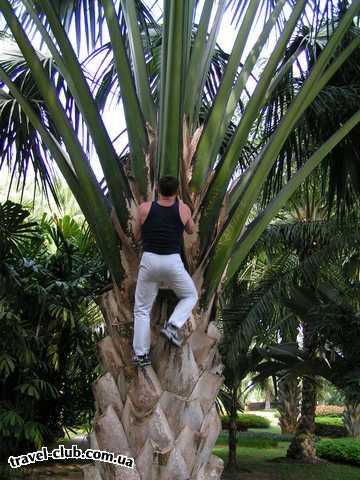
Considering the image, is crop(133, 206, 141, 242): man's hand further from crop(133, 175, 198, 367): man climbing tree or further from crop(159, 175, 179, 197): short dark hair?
crop(159, 175, 179, 197): short dark hair

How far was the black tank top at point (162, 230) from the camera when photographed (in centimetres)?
353

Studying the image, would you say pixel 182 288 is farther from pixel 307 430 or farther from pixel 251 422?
pixel 251 422

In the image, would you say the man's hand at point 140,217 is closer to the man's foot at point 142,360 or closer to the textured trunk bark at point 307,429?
the man's foot at point 142,360

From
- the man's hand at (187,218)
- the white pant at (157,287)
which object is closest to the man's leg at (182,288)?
the white pant at (157,287)

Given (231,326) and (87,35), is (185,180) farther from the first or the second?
(231,326)

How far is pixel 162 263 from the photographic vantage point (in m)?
3.46

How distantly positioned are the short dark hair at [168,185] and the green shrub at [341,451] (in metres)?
12.7

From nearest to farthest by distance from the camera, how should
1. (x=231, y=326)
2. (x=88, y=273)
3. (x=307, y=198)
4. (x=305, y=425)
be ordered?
(x=88, y=273) < (x=231, y=326) < (x=305, y=425) < (x=307, y=198)

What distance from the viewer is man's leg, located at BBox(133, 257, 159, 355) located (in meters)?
3.37

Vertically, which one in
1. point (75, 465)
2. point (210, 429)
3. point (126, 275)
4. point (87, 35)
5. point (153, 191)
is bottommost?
point (75, 465)

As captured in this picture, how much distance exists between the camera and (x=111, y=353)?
141 inches

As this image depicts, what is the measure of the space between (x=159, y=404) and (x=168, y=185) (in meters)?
1.23

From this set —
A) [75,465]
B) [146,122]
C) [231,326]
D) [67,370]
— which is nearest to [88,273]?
[67,370]

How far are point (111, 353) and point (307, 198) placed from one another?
1234cm
